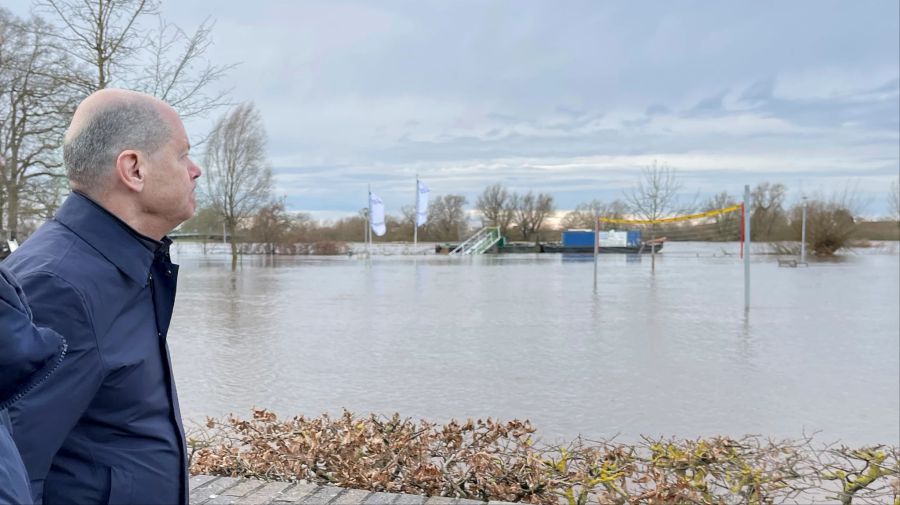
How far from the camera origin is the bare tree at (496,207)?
3270 inches

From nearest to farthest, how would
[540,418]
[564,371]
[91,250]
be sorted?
1. [91,250]
2. [540,418]
3. [564,371]

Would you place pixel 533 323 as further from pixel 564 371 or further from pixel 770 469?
pixel 770 469

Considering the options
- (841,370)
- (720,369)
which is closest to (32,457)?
(720,369)

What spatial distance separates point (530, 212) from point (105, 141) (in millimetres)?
81856

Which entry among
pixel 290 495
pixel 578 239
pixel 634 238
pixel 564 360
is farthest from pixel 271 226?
pixel 290 495

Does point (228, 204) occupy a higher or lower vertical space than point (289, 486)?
higher

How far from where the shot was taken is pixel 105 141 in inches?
61.3

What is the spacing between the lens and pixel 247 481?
12.1 ft

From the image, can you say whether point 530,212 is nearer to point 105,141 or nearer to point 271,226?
point 271,226

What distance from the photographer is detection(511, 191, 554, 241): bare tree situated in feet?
267

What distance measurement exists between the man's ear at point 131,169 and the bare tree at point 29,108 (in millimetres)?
5462

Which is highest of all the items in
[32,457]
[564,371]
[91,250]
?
[91,250]

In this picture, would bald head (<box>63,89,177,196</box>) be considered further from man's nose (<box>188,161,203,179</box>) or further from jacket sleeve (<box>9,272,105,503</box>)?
jacket sleeve (<box>9,272,105,503</box>)

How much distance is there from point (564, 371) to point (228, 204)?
3415 cm
